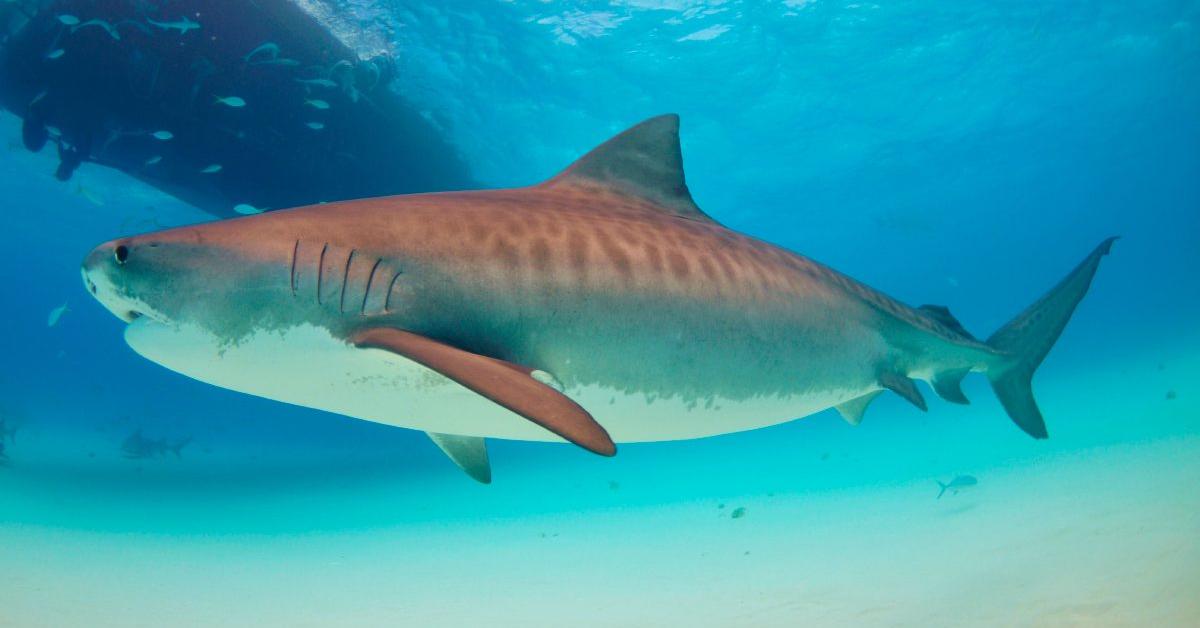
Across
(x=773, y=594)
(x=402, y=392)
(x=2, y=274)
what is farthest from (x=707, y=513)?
(x=2, y=274)

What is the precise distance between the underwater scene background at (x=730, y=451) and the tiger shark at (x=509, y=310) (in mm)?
3823

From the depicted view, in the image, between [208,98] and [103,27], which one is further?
[208,98]

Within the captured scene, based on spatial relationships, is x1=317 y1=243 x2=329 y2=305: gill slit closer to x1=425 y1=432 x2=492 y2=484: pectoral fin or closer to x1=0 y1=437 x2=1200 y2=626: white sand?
x1=425 y1=432 x2=492 y2=484: pectoral fin

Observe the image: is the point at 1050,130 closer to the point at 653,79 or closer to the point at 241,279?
the point at 653,79

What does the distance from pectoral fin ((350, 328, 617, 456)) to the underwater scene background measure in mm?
5032

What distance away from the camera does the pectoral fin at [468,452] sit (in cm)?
318

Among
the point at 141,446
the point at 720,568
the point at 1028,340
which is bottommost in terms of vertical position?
the point at 141,446

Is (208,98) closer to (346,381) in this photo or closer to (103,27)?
(103,27)

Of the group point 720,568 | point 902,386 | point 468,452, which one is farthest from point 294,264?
point 720,568

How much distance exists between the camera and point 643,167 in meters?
3.44

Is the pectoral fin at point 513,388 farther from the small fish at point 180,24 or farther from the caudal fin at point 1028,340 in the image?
the small fish at point 180,24

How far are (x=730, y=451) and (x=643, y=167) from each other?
99.1 ft

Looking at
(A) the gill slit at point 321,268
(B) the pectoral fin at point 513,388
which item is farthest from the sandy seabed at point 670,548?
(A) the gill slit at point 321,268

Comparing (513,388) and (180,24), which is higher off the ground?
(180,24)
